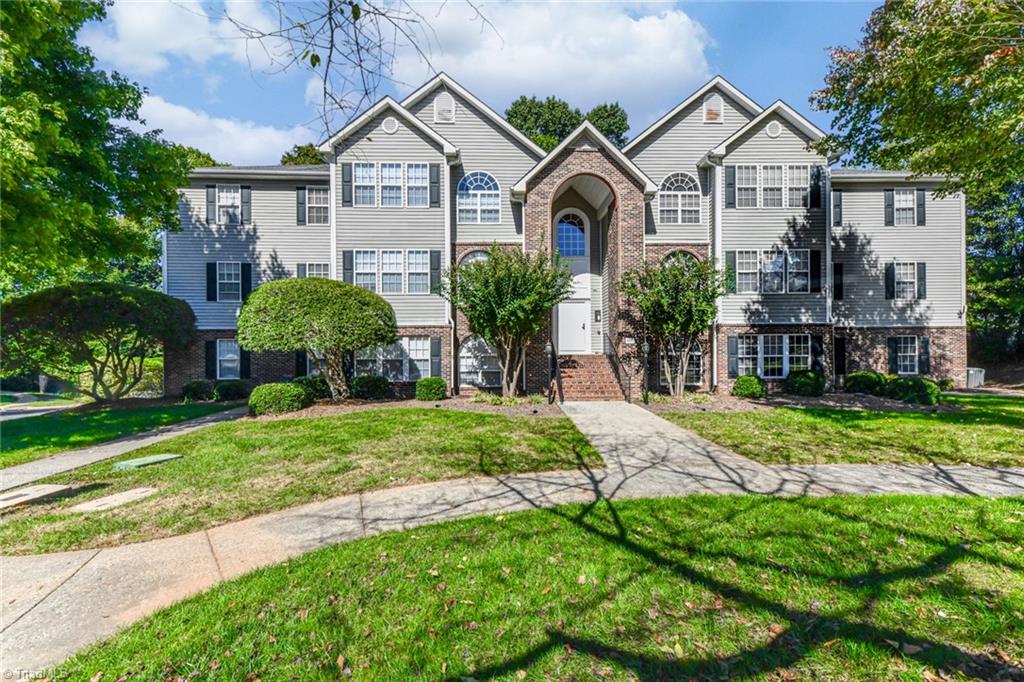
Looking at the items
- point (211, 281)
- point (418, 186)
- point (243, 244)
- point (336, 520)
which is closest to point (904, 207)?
point (418, 186)

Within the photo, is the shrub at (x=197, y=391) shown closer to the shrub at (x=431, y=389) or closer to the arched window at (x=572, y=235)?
the shrub at (x=431, y=389)

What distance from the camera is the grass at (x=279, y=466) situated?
14.6ft

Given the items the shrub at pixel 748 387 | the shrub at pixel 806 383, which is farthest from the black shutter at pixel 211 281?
the shrub at pixel 806 383

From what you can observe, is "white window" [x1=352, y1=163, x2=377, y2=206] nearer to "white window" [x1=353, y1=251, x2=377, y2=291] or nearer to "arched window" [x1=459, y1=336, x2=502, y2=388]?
"white window" [x1=353, y1=251, x2=377, y2=291]

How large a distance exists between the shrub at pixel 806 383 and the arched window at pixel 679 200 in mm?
6855

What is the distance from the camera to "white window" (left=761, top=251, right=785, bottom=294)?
15.8 meters

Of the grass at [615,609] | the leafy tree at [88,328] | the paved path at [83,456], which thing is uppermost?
the leafy tree at [88,328]

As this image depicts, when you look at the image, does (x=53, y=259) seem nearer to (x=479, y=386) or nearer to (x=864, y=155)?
(x=479, y=386)

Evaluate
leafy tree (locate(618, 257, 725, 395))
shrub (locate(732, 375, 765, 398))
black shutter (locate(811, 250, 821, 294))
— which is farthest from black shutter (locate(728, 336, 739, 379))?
black shutter (locate(811, 250, 821, 294))

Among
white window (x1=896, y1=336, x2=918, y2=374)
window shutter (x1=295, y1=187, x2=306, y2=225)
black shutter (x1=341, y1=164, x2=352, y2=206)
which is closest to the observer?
black shutter (x1=341, y1=164, x2=352, y2=206)

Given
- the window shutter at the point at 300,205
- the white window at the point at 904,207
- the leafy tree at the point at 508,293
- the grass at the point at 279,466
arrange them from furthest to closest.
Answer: the white window at the point at 904,207 < the window shutter at the point at 300,205 < the leafy tree at the point at 508,293 < the grass at the point at 279,466

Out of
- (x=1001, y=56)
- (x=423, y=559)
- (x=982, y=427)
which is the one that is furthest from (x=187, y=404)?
(x=1001, y=56)

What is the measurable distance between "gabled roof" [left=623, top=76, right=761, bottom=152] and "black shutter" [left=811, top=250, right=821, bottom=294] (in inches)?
241

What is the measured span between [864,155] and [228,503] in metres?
17.9
